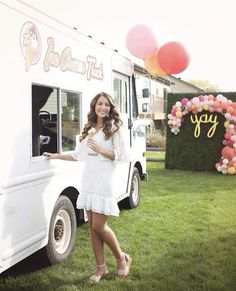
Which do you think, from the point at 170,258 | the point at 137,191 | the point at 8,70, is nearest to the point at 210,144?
the point at 137,191

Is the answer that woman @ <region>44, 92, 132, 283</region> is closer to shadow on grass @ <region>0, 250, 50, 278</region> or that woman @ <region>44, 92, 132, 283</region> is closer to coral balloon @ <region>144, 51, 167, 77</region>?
shadow on grass @ <region>0, 250, 50, 278</region>

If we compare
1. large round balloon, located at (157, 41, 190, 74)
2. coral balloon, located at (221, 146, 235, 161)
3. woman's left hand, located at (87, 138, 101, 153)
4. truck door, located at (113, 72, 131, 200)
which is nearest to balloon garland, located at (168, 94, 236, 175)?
coral balloon, located at (221, 146, 235, 161)

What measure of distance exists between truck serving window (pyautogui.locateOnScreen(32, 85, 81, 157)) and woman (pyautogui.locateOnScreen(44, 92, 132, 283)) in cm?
51

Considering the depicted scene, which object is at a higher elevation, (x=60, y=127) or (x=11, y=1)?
(x=11, y=1)

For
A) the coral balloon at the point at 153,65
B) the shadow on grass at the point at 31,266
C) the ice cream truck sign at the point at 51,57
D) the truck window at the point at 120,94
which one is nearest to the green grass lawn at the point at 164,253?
the shadow on grass at the point at 31,266

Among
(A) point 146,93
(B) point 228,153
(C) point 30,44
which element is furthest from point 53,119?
(B) point 228,153

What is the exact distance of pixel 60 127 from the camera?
4.72m

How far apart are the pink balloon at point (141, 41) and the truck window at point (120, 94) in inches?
156

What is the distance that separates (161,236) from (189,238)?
1.25 feet

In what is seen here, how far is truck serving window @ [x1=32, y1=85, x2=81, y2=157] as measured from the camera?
427 cm

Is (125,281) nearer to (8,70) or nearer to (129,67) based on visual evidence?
(8,70)

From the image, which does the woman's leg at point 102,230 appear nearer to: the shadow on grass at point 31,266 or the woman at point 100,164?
the woman at point 100,164

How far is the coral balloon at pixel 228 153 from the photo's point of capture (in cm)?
1208

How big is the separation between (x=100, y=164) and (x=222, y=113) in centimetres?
908
